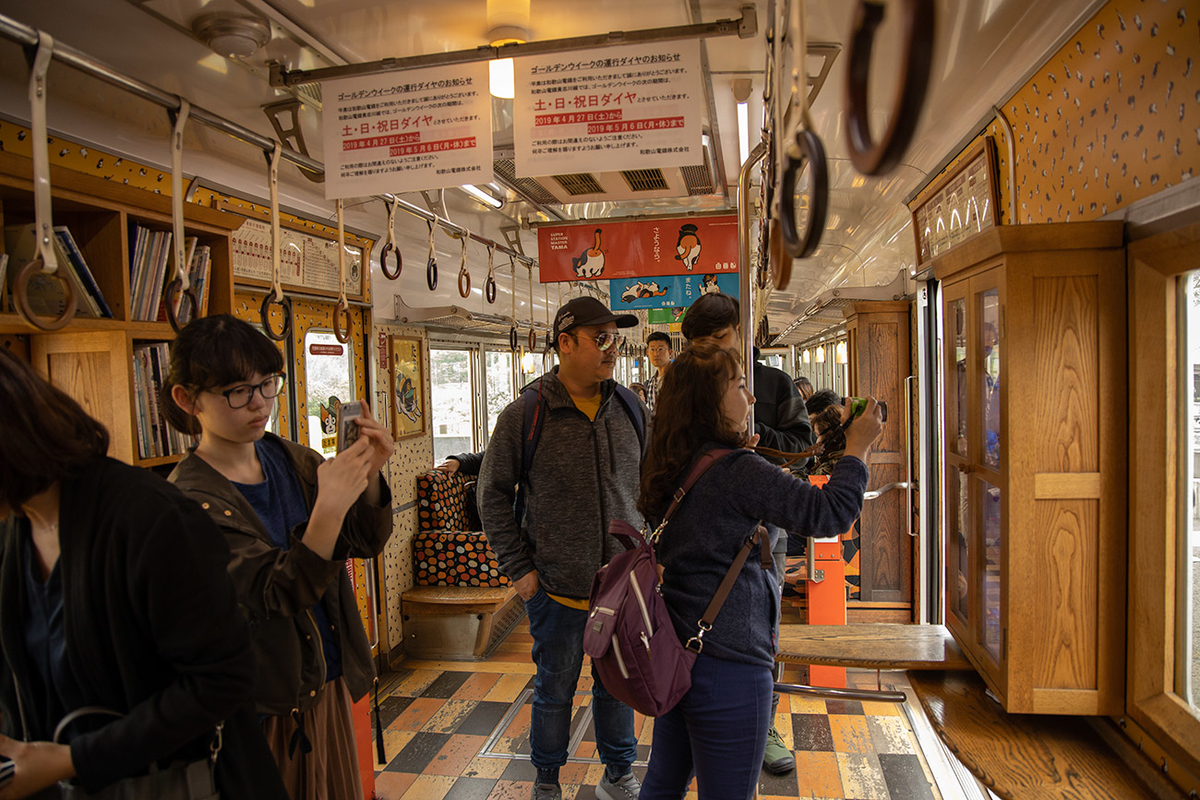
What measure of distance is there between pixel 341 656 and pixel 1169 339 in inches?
88.5

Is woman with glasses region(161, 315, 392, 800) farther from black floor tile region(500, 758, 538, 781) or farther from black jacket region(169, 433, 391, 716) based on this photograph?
black floor tile region(500, 758, 538, 781)

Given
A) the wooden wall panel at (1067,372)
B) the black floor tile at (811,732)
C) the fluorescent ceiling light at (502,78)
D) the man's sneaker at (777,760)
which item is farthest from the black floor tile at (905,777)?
the fluorescent ceiling light at (502,78)

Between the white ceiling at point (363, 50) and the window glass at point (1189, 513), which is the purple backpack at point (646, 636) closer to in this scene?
the window glass at point (1189, 513)

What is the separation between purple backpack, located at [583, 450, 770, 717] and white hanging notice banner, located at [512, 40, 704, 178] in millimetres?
1175

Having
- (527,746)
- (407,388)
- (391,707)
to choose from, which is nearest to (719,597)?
(527,746)

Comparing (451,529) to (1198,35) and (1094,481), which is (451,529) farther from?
(1198,35)

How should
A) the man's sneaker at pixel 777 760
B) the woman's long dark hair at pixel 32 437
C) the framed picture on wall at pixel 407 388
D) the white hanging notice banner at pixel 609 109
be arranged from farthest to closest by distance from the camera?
the framed picture on wall at pixel 407 388
the man's sneaker at pixel 777 760
the white hanging notice banner at pixel 609 109
the woman's long dark hair at pixel 32 437

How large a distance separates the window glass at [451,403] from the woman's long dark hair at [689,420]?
14.9 ft

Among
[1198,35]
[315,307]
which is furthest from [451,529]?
[1198,35]

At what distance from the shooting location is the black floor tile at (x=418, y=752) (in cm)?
357

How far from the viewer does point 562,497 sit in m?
2.67

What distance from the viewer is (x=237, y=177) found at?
12.3 ft

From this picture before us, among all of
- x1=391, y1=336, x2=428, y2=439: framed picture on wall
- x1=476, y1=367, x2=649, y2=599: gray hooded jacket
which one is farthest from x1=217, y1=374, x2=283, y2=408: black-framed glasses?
x1=391, y1=336, x2=428, y2=439: framed picture on wall

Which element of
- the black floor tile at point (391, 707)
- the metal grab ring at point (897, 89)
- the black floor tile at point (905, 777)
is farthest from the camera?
the black floor tile at point (391, 707)
